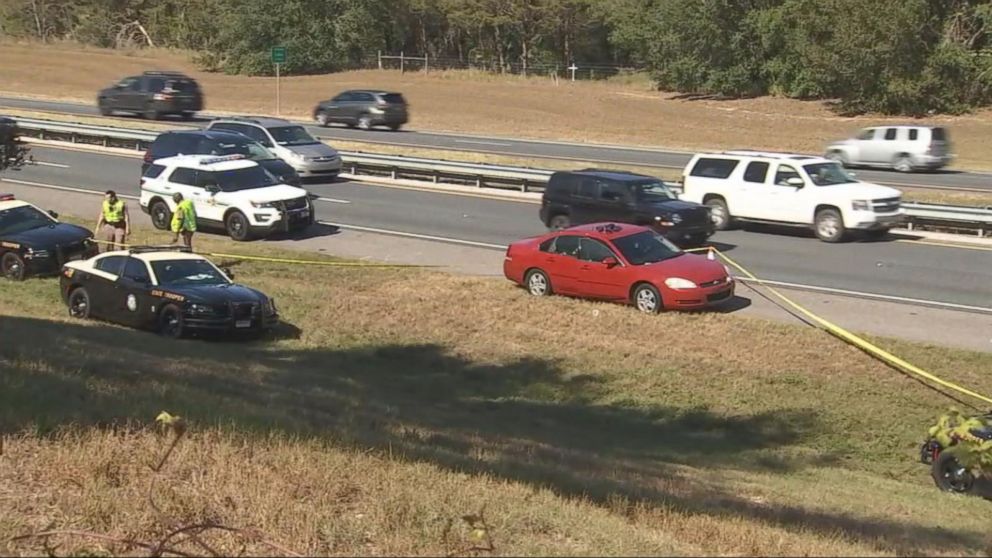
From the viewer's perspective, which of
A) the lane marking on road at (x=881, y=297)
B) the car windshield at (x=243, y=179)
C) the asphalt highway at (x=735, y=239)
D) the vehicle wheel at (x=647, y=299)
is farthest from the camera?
the car windshield at (x=243, y=179)

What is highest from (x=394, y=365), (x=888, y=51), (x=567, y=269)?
(x=888, y=51)

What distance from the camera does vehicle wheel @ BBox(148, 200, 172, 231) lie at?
2795cm

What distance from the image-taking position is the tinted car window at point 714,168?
2717 centimetres

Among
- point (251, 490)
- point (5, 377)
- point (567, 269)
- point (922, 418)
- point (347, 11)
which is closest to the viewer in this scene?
point (251, 490)

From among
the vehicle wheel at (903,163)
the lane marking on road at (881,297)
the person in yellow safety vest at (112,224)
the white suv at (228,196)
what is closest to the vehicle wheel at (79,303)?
the person in yellow safety vest at (112,224)

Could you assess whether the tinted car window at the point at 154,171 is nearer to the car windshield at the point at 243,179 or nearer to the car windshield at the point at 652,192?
the car windshield at the point at 243,179

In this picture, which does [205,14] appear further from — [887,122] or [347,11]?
[887,122]

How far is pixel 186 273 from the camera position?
2005 centimetres

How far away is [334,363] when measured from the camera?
60.0 feet

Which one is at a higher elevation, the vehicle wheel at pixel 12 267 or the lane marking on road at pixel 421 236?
the lane marking on road at pixel 421 236

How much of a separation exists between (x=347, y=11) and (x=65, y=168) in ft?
171

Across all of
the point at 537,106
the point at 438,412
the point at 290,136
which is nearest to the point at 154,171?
the point at 290,136

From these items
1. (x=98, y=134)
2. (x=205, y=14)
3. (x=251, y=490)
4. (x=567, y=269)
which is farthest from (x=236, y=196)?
(x=205, y=14)

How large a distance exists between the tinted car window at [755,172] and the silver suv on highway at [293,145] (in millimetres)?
13110
